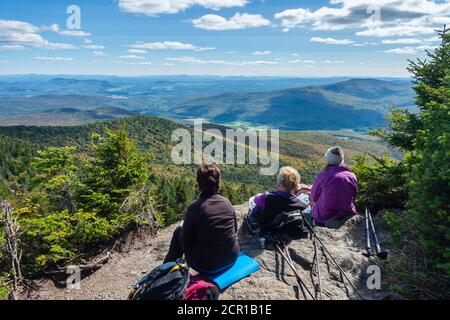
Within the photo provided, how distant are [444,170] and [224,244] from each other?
349 centimetres

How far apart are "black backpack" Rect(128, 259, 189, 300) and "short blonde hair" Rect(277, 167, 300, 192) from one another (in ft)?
9.58

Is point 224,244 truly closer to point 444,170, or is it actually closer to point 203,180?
point 203,180

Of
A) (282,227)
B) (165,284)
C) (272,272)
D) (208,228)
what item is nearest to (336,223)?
(282,227)

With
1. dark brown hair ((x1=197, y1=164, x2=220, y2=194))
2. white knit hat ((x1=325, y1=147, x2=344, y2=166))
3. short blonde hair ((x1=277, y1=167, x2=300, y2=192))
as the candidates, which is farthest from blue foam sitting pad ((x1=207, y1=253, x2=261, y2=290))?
white knit hat ((x1=325, y1=147, x2=344, y2=166))

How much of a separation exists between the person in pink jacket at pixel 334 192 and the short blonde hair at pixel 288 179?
122 centimetres

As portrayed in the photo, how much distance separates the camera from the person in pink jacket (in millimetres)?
7668

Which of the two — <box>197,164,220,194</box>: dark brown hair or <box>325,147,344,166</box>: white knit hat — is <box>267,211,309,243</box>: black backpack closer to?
<box>325,147,344,166</box>: white knit hat

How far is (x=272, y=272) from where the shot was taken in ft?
19.7

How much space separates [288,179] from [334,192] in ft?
5.42

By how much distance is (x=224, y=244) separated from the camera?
547cm

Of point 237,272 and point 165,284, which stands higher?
point 165,284

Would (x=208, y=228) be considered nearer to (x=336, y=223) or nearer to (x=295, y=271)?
(x=295, y=271)

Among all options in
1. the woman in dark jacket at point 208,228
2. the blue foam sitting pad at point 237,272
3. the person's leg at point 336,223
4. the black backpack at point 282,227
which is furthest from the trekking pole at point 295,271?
the person's leg at point 336,223
